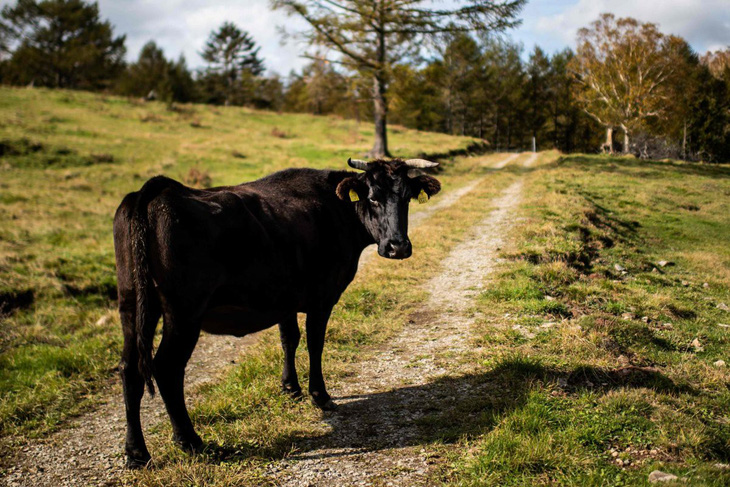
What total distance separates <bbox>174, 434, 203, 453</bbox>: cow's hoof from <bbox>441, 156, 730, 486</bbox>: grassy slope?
210cm

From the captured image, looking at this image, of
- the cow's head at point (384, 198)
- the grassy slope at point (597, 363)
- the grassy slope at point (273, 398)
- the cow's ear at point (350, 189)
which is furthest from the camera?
the cow's ear at point (350, 189)

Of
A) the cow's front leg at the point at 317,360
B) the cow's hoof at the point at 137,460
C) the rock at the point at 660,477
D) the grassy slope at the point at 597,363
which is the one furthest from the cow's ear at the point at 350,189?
the rock at the point at 660,477

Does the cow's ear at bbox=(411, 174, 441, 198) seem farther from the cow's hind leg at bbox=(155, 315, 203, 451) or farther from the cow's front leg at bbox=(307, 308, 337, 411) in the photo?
the cow's hind leg at bbox=(155, 315, 203, 451)

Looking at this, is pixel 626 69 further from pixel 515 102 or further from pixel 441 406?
pixel 441 406

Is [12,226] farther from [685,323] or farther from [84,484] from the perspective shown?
[685,323]

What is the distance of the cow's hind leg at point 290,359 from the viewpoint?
507cm

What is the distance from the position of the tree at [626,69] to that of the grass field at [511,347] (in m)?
25.8

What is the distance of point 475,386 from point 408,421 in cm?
93

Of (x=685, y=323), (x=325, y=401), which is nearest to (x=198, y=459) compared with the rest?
(x=325, y=401)

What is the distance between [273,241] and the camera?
428cm

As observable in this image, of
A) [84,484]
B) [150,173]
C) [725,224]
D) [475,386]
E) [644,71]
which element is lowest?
[84,484]

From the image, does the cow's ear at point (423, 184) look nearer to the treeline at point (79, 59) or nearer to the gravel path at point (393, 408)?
the gravel path at point (393, 408)

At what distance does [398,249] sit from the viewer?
4.78 meters

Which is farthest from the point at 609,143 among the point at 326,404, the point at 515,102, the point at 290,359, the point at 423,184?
the point at 326,404
